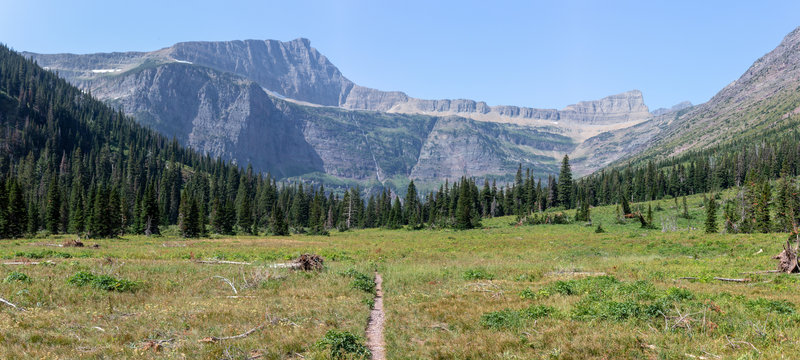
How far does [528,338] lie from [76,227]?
93.2 metres

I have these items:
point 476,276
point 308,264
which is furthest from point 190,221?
point 476,276

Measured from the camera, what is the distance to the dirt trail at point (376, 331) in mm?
10555

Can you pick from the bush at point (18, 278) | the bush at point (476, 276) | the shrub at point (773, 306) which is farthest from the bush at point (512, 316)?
the bush at point (18, 278)

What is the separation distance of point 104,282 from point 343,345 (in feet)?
42.4

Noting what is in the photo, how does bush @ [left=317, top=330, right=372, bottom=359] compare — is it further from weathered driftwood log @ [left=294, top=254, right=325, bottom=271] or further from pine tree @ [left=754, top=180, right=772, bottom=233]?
pine tree @ [left=754, top=180, right=772, bottom=233]

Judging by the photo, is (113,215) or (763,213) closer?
(763,213)

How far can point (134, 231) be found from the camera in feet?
279

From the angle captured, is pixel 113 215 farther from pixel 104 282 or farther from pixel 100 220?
pixel 104 282

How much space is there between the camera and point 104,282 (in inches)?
648

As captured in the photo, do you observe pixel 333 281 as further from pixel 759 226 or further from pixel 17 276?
pixel 759 226

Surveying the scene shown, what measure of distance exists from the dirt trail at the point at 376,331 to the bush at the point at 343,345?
1.34 ft

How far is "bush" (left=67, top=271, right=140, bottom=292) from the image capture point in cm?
1614

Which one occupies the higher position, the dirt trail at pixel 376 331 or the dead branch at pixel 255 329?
the dead branch at pixel 255 329

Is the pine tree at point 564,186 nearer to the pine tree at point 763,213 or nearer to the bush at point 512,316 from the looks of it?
the pine tree at point 763,213
